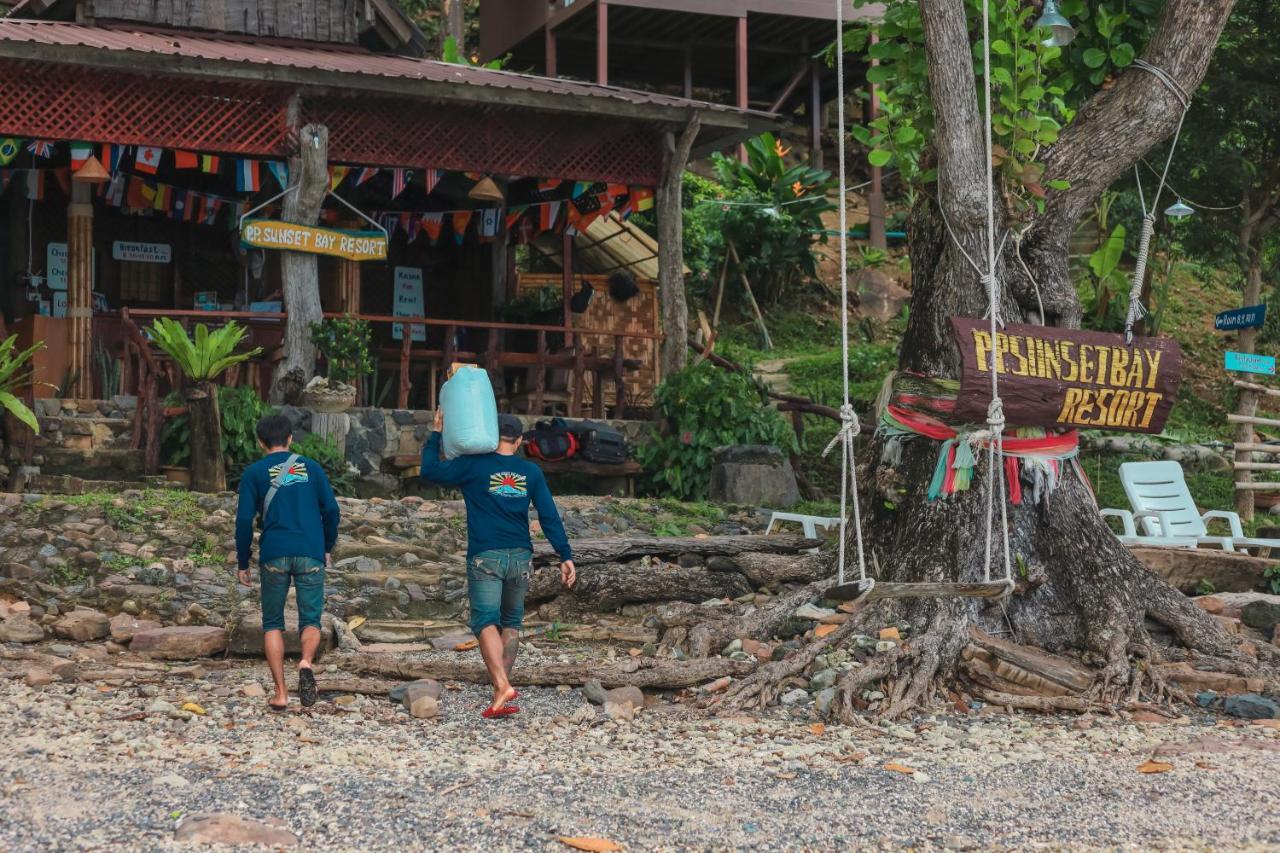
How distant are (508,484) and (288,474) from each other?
982 mm

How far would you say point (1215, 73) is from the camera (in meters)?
17.6

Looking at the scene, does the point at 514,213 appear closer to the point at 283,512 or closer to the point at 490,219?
the point at 490,219

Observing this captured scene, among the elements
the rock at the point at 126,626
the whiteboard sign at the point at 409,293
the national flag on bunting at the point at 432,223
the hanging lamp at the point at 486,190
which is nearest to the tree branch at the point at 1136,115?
the rock at the point at 126,626

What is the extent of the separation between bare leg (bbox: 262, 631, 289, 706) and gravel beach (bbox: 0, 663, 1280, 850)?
14cm

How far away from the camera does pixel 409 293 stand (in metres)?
18.0

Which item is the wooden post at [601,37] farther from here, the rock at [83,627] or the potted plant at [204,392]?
the rock at [83,627]

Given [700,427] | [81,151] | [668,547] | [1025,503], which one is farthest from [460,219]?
[1025,503]

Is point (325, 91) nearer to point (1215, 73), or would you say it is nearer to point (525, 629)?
point (525, 629)

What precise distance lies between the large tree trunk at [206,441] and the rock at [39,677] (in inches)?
187

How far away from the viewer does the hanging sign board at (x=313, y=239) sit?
13055 millimetres

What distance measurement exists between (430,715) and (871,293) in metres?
18.6

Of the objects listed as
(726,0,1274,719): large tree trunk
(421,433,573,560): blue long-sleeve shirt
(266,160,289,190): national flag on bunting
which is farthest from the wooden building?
(726,0,1274,719): large tree trunk

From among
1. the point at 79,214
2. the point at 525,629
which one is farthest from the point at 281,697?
the point at 79,214

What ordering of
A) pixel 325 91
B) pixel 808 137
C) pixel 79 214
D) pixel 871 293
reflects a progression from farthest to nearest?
pixel 808 137 < pixel 871 293 < pixel 79 214 < pixel 325 91
